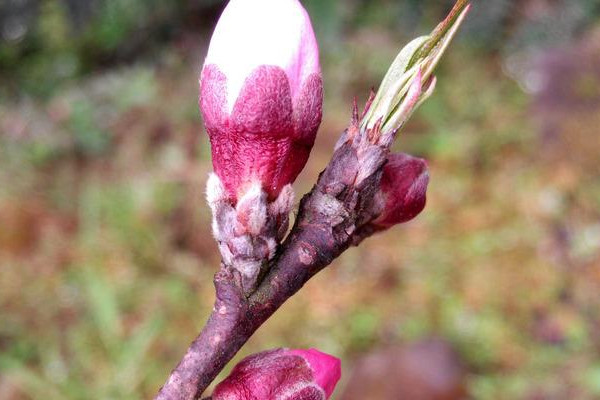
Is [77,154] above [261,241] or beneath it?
beneath

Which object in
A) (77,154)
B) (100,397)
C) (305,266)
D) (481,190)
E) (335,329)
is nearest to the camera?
(305,266)

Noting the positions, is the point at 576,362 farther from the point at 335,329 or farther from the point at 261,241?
the point at 261,241

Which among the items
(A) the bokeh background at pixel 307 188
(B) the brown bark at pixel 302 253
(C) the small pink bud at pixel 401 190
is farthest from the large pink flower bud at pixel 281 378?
(A) the bokeh background at pixel 307 188

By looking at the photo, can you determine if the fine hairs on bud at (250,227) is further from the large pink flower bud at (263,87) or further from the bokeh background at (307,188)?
the bokeh background at (307,188)

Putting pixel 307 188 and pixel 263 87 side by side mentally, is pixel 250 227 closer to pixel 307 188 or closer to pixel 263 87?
pixel 263 87

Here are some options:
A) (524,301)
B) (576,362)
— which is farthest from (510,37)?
(576,362)
